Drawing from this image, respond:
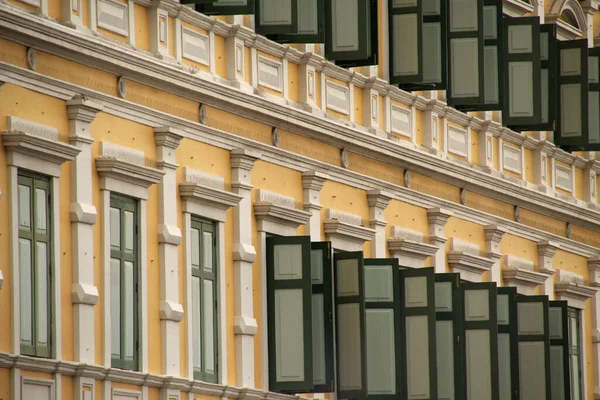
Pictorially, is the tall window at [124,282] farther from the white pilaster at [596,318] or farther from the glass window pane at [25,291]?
the white pilaster at [596,318]

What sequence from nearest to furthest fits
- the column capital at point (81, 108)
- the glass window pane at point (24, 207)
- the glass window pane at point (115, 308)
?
the glass window pane at point (24, 207)
the column capital at point (81, 108)
the glass window pane at point (115, 308)

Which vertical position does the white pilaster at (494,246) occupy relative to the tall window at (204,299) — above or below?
above

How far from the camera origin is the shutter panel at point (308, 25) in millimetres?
23703

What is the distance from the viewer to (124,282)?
71.9 feet

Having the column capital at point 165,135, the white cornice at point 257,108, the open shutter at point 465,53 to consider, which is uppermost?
the open shutter at point 465,53

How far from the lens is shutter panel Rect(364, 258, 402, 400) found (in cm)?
2597

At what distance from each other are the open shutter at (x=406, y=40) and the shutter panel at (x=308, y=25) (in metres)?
2.81

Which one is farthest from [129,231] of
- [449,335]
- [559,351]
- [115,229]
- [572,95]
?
[572,95]

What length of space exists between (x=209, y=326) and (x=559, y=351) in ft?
29.8

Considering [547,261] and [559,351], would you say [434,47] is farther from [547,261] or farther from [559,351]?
[559,351]

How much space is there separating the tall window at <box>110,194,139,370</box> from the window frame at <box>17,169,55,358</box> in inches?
44.2

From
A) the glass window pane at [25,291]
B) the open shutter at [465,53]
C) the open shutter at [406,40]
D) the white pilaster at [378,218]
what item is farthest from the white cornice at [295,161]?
the glass window pane at [25,291]

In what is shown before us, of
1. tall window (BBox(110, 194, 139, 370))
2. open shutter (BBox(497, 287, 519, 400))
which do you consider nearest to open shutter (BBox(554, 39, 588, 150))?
open shutter (BBox(497, 287, 519, 400))

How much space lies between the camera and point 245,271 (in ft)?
79.3
